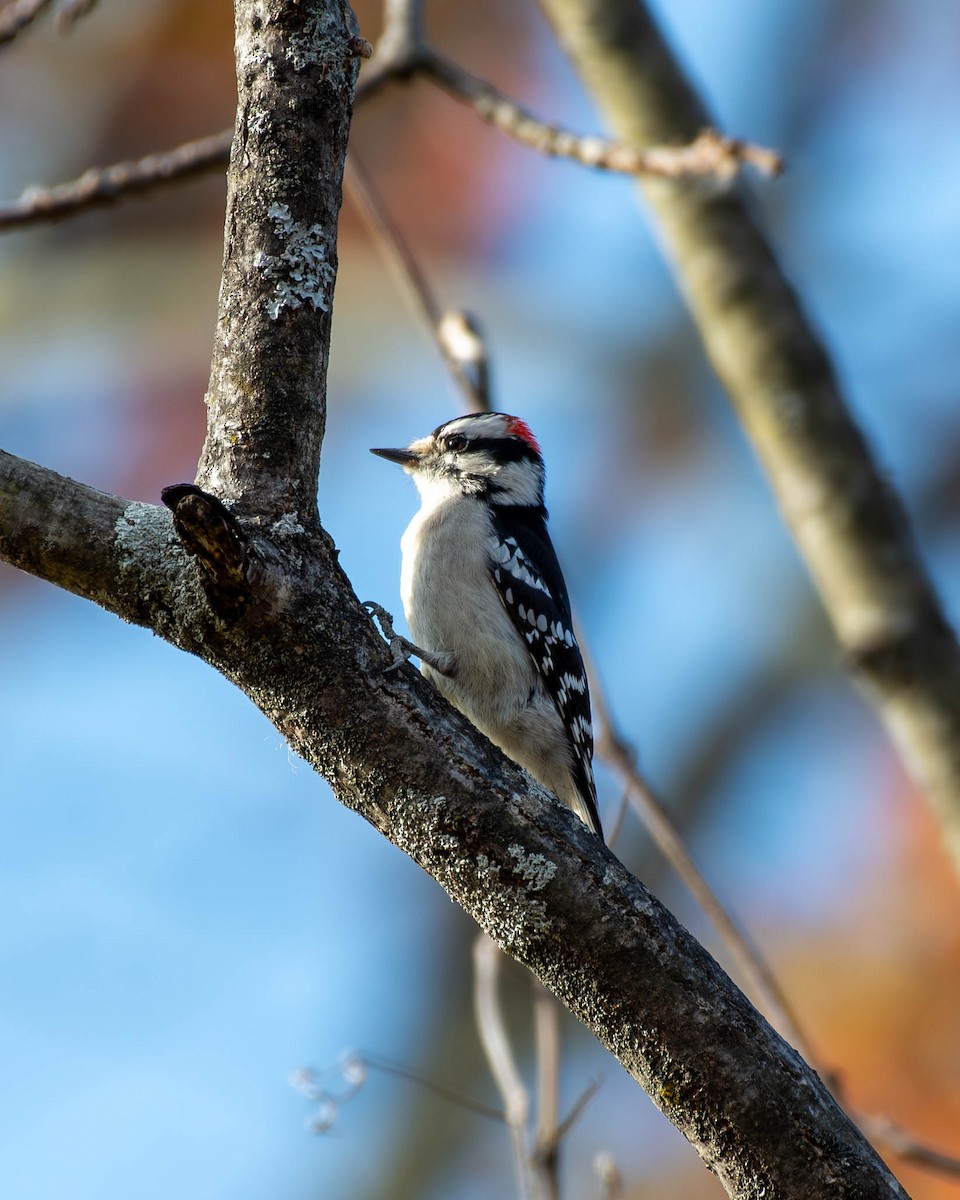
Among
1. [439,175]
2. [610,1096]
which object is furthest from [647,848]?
[439,175]

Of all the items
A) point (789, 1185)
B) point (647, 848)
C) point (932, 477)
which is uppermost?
point (932, 477)

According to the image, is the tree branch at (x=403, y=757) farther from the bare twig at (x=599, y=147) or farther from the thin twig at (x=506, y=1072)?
the bare twig at (x=599, y=147)

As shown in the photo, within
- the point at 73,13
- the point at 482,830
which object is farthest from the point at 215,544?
the point at 73,13

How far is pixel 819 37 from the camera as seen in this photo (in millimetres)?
11273

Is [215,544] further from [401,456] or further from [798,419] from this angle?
[401,456]

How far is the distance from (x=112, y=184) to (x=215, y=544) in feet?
8.15

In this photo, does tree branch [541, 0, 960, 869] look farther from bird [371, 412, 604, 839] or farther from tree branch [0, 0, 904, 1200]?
tree branch [0, 0, 904, 1200]

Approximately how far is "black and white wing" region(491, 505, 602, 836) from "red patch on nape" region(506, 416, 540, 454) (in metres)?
1.11

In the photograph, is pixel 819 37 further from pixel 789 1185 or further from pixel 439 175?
pixel 789 1185

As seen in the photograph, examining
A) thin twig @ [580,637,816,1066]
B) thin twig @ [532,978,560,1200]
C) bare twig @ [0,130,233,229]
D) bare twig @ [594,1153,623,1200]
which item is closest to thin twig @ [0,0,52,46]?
bare twig @ [0,130,233,229]

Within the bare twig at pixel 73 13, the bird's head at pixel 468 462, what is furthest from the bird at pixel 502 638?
the bare twig at pixel 73 13

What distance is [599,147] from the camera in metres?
3.80

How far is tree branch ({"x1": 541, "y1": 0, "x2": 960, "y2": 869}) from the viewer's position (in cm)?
408

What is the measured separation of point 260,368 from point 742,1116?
5.28 feet
